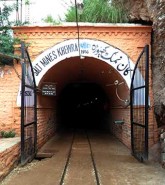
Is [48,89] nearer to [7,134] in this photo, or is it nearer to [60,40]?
[60,40]

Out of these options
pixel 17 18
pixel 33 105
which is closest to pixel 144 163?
pixel 33 105

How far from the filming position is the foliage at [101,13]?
11.2 meters

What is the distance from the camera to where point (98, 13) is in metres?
11.5

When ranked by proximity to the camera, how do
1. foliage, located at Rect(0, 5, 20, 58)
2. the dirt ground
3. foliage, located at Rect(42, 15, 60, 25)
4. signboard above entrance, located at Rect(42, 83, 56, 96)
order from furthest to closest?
signboard above entrance, located at Rect(42, 83, 56, 96) < foliage, located at Rect(42, 15, 60, 25) < foliage, located at Rect(0, 5, 20, 58) < the dirt ground

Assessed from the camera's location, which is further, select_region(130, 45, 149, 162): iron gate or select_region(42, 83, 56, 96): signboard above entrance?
select_region(42, 83, 56, 96): signboard above entrance

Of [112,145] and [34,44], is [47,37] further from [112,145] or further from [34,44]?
[112,145]

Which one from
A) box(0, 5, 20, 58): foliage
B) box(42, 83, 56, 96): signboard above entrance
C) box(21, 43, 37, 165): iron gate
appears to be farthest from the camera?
box(42, 83, 56, 96): signboard above entrance

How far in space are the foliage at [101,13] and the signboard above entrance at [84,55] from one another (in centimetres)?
95

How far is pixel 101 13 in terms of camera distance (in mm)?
11461

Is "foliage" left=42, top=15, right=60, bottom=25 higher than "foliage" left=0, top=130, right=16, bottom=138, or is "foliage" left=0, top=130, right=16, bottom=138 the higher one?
"foliage" left=42, top=15, right=60, bottom=25

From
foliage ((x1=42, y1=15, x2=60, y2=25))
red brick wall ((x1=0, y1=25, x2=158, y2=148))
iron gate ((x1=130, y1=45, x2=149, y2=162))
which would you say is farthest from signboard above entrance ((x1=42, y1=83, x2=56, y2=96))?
iron gate ((x1=130, y1=45, x2=149, y2=162))

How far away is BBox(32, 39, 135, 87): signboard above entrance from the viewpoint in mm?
10742

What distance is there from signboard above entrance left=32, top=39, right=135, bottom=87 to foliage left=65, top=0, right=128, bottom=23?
3.13 feet

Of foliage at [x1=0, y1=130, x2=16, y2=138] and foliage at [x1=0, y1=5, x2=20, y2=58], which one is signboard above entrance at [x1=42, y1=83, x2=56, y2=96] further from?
foliage at [x1=0, y1=130, x2=16, y2=138]
